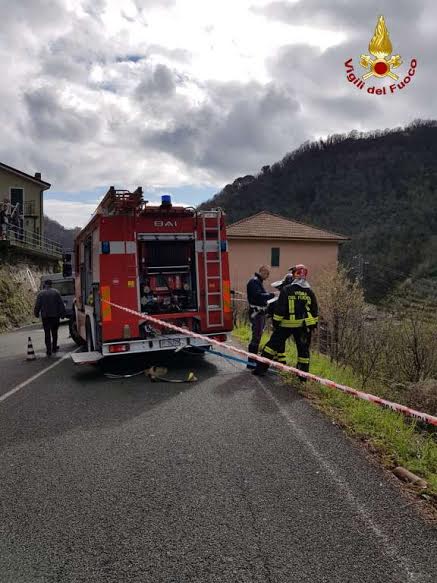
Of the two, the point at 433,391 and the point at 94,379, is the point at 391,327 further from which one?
the point at 94,379

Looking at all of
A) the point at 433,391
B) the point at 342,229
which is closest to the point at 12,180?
the point at 433,391

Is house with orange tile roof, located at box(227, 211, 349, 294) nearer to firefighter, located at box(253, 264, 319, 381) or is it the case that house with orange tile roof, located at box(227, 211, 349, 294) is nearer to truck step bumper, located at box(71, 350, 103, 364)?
truck step bumper, located at box(71, 350, 103, 364)

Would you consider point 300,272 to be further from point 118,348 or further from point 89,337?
point 89,337

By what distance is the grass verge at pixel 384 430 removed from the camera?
4172 millimetres

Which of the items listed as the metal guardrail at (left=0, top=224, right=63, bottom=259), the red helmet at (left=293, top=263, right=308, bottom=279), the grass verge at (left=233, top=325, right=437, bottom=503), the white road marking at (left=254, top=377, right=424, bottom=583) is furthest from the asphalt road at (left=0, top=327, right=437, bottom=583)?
the metal guardrail at (left=0, top=224, right=63, bottom=259)

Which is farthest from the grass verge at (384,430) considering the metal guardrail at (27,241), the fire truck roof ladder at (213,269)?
the metal guardrail at (27,241)

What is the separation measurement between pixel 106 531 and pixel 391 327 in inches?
279

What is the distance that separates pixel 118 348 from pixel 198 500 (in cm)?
477

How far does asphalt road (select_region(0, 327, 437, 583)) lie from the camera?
2.72 m

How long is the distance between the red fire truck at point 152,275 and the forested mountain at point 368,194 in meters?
42.6

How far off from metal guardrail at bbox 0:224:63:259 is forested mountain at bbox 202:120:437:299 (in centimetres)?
3122

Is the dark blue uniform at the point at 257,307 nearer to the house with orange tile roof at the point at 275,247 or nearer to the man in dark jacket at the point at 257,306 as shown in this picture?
the man in dark jacket at the point at 257,306

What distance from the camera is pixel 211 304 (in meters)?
8.65

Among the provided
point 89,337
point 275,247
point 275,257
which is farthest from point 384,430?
point 275,247
